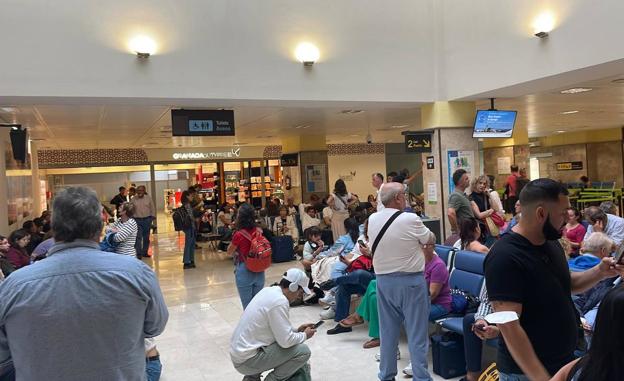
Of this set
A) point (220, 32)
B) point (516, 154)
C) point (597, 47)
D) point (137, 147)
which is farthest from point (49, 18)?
point (516, 154)

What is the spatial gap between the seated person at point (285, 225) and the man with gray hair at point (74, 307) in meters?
10.3

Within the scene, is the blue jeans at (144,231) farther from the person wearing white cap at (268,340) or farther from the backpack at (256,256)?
the person wearing white cap at (268,340)

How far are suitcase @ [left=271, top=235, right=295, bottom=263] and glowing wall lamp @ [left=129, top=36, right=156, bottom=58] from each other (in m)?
5.60

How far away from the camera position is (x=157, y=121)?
1104 cm

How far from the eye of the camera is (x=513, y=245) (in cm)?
213

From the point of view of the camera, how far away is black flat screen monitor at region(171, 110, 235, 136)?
26.3ft

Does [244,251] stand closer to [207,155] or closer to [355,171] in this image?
[207,155]

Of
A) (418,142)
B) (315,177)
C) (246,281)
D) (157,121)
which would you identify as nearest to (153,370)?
(246,281)

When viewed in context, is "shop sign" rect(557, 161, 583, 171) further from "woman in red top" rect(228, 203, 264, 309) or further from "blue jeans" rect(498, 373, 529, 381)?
"blue jeans" rect(498, 373, 529, 381)

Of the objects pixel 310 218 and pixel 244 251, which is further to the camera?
pixel 310 218

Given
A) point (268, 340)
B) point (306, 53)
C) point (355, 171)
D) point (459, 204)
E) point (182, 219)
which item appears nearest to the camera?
point (268, 340)

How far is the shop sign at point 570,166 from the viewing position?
24281 millimetres

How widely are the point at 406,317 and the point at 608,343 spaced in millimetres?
2780

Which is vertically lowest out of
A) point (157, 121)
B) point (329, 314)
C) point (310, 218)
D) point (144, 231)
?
point (329, 314)
